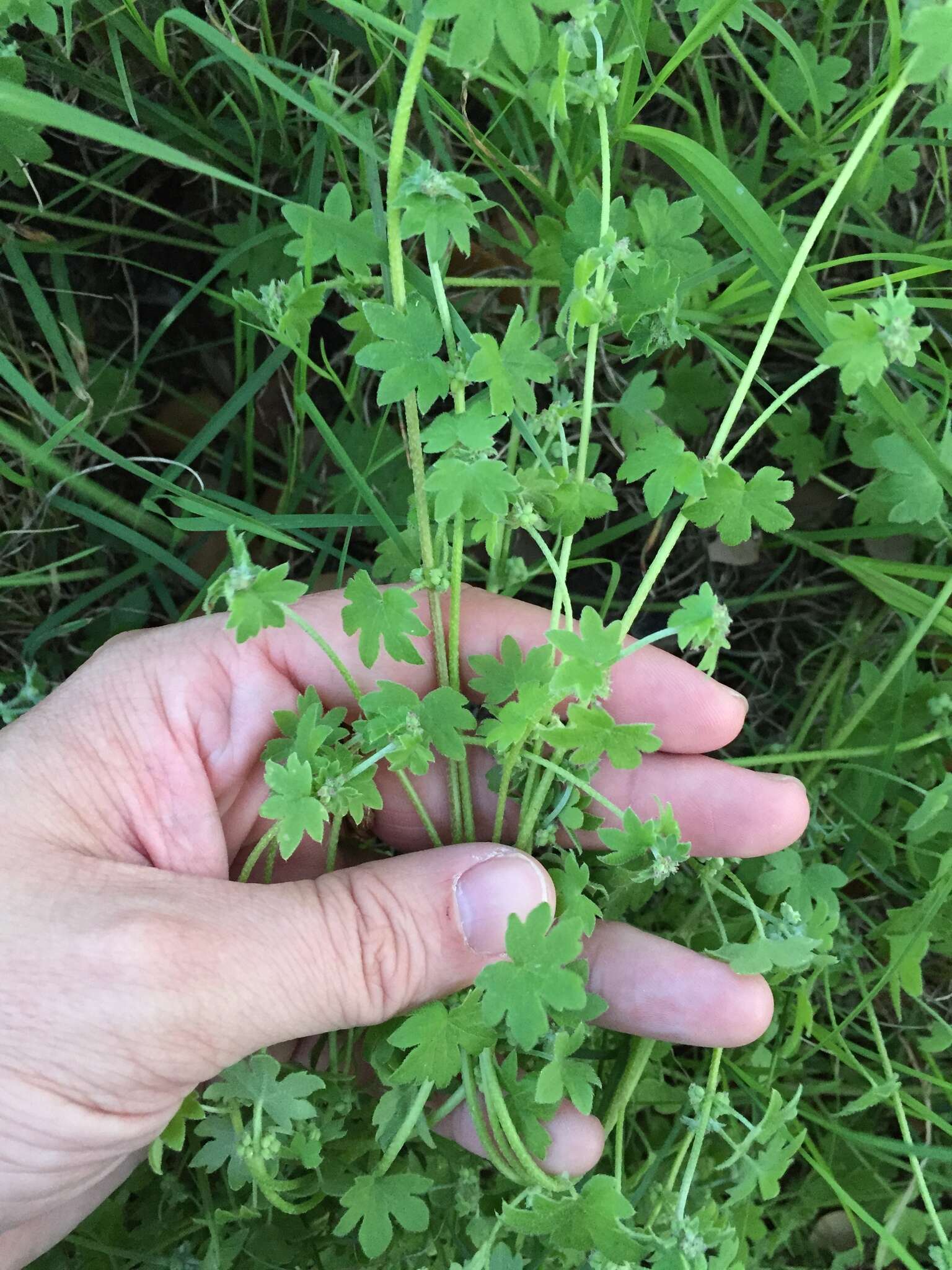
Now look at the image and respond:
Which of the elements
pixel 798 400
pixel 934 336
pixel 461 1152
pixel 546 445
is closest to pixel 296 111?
pixel 546 445

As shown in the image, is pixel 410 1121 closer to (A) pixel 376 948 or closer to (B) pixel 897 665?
(A) pixel 376 948

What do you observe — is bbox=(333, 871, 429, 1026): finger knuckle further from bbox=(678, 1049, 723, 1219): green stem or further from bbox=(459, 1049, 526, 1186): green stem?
bbox=(678, 1049, 723, 1219): green stem

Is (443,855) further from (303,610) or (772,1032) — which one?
(772,1032)

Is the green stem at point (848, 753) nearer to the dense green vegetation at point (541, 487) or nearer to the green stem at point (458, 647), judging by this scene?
the dense green vegetation at point (541, 487)

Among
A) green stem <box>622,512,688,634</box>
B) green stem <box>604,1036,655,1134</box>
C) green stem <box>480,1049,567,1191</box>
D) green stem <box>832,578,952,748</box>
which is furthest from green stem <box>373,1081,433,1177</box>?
green stem <box>832,578,952,748</box>

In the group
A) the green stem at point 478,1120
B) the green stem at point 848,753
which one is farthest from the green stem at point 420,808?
the green stem at point 848,753

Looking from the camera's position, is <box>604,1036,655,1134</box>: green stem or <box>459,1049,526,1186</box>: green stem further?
<box>604,1036,655,1134</box>: green stem

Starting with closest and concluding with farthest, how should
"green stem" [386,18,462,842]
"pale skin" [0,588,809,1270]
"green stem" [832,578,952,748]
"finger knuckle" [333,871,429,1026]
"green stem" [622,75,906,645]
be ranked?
1. "green stem" [386,18,462,842]
2. "green stem" [622,75,906,645]
3. "pale skin" [0,588,809,1270]
4. "finger knuckle" [333,871,429,1026]
5. "green stem" [832,578,952,748]
